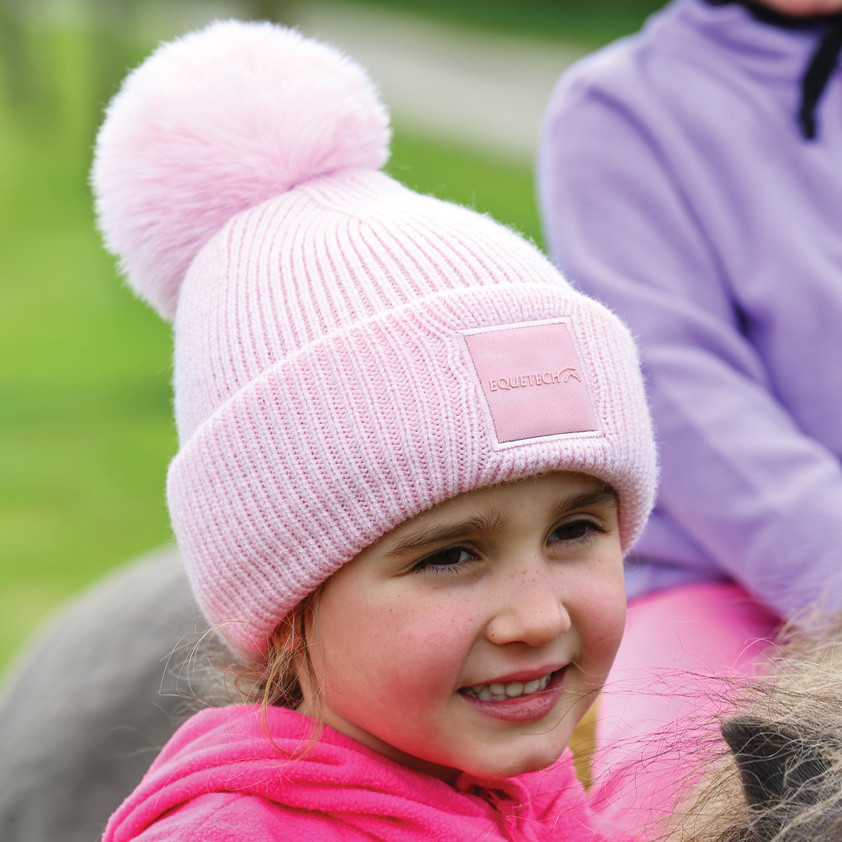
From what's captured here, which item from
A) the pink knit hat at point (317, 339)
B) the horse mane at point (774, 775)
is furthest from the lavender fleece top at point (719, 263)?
the horse mane at point (774, 775)

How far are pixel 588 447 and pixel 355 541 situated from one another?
24cm

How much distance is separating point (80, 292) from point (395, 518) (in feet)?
22.6

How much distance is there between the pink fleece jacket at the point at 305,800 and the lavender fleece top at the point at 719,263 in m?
0.63

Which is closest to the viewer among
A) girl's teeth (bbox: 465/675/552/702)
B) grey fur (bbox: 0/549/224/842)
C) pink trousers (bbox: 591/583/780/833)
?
pink trousers (bbox: 591/583/780/833)

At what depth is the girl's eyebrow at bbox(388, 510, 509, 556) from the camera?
1150 millimetres

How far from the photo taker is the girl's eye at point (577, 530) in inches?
48.2

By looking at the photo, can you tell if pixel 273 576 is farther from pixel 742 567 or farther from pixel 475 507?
pixel 742 567

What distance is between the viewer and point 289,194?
1390mm

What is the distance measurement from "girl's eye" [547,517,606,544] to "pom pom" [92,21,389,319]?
514 mm

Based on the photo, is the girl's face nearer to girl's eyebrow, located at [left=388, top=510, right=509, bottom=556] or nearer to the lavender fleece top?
girl's eyebrow, located at [left=388, top=510, right=509, bottom=556]

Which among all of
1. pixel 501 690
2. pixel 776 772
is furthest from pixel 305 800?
pixel 776 772

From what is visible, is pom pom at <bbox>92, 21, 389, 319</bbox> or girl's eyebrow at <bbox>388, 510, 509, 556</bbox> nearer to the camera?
girl's eyebrow at <bbox>388, 510, 509, 556</bbox>

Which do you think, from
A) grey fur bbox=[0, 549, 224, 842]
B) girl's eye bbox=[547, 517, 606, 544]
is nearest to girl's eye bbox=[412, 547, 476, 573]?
girl's eye bbox=[547, 517, 606, 544]

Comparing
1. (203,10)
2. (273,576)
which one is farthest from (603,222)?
(203,10)
